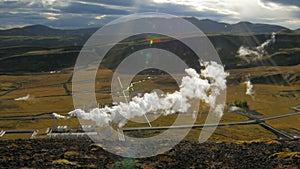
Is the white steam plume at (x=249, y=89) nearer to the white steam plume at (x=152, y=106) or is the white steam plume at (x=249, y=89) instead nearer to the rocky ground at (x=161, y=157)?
the white steam plume at (x=152, y=106)

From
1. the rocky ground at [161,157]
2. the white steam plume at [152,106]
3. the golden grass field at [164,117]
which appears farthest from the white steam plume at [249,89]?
the rocky ground at [161,157]

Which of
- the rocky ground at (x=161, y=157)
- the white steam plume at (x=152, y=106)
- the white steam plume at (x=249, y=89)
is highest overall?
the rocky ground at (x=161, y=157)

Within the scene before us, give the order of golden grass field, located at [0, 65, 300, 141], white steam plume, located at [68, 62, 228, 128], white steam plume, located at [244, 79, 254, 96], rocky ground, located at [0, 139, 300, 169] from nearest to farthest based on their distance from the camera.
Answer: rocky ground, located at [0, 139, 300, 169], white steam plume, located at [68, 62, 228, 128], golden grass field, located at [0, 65, 300, 141], white steam plume, located at [244, 79, 254, 96]

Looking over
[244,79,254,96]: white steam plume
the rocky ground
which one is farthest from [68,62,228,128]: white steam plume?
the rocky ground

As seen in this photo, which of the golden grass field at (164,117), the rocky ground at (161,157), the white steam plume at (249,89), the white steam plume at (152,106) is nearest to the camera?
the rocky ground at (161,157)

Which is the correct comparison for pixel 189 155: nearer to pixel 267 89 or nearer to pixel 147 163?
pixel 147 163

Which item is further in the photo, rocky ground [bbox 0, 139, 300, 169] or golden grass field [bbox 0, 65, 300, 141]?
golden grass field [bbox 0, 65, 300, 141]

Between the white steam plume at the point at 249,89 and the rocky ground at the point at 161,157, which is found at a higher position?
the rocky ground at the point at 161,157

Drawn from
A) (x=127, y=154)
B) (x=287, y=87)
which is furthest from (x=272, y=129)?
(x=287, y=87)

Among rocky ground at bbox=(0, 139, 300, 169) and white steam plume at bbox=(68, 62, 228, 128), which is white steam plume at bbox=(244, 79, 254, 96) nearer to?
white steam plume at bbox=(68, 62, 228, 128)
